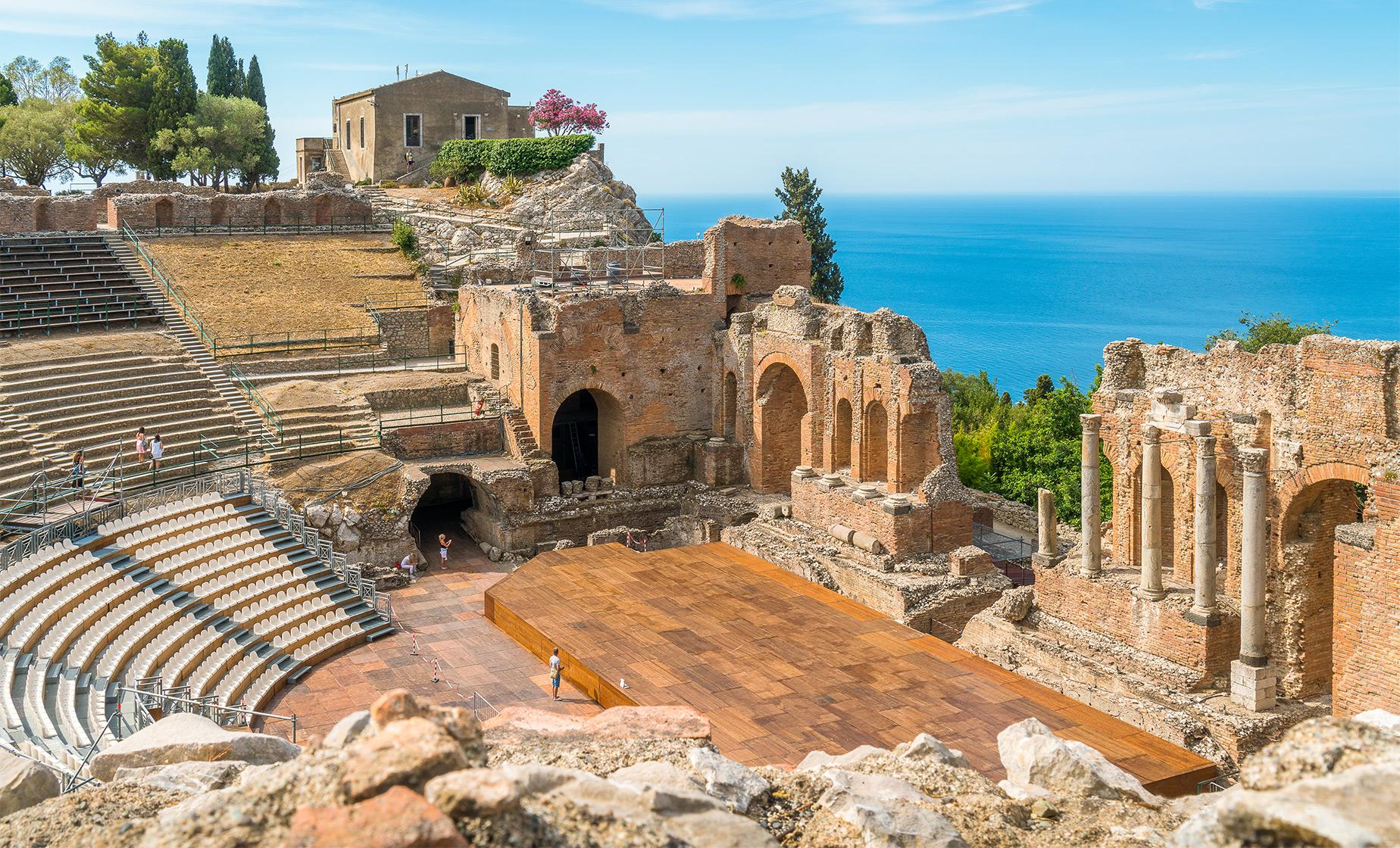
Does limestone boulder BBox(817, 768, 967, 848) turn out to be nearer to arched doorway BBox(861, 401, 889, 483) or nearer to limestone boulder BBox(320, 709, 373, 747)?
limestone boulder BBox(320, 709, 373, 747)

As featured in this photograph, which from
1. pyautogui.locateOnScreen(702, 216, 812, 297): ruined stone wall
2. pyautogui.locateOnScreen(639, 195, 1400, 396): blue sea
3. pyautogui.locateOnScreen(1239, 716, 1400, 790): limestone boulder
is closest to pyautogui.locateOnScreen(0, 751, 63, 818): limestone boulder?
pyautogui.locateOnScreen(1239, 716, 1400, 790): limestone boulder

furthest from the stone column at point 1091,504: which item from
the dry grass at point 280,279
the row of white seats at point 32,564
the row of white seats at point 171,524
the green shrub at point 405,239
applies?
the green shrub at point 405,239

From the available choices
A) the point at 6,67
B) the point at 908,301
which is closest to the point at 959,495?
the point at 6,67

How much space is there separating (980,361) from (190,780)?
9414 centimetres

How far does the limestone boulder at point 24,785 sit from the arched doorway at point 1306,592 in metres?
16.2

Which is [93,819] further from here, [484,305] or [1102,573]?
[484,305]

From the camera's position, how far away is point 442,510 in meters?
32.9

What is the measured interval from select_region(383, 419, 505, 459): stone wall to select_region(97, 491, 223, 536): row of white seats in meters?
5.25

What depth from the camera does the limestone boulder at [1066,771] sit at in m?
11.1

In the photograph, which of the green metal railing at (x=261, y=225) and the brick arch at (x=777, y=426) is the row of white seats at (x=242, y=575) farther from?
the green metal railing at (x=261, y=225)

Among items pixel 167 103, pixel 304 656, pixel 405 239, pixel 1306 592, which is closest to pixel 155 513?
pixel 304 656

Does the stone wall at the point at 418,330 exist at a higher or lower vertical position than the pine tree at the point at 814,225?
lower

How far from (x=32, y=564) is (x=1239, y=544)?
18695 millimetres

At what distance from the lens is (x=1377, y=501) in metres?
16.8
